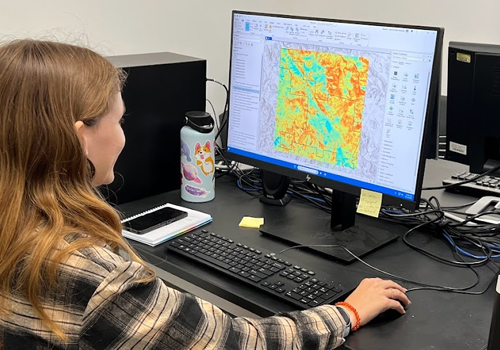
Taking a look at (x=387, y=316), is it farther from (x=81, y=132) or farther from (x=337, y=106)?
(x=81, y=132)

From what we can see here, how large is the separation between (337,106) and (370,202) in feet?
0.74

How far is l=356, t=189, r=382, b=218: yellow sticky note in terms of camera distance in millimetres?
1379

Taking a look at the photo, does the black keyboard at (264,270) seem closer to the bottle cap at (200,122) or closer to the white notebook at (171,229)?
the white notebook at (171,229)

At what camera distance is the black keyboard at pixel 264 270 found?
117cm

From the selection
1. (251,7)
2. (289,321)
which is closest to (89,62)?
(289,321)

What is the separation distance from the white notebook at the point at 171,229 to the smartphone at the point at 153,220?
13mm

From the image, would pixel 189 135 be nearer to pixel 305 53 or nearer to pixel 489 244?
pixel 305 53

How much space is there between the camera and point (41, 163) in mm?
920

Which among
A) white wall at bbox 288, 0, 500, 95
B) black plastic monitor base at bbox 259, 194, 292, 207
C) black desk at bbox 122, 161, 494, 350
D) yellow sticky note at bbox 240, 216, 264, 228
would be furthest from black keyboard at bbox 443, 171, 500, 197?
white wall at bbox 288, 0, 500, 95

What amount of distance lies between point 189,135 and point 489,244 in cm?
79

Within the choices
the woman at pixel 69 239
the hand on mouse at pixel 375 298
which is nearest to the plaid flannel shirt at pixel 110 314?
the woman at pixel 69 239

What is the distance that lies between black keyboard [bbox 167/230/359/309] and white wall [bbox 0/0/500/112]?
68 centimetres

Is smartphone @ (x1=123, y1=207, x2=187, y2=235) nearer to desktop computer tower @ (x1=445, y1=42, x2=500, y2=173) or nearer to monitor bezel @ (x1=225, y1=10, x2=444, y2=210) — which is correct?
monitor bezel @ (x1=225, y1=10, x2=444, y2=210)

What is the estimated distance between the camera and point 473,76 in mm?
1526
